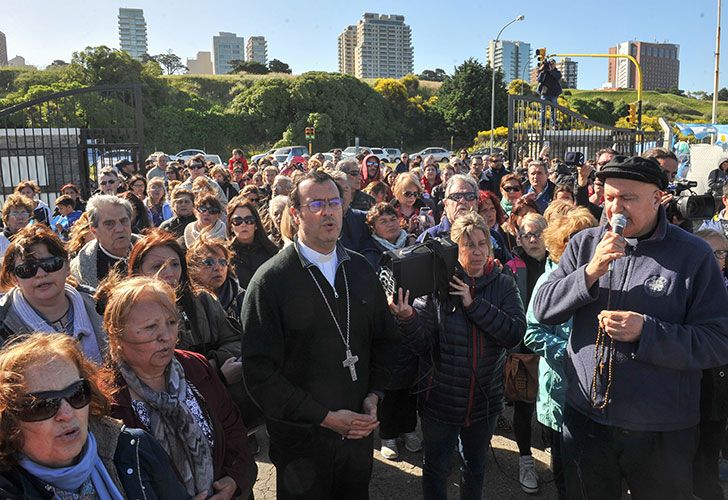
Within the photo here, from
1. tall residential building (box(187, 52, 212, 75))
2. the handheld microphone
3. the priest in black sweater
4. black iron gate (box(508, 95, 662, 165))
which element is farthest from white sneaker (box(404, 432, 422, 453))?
tall residential building (box(187, 52, 212, 75))

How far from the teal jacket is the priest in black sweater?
3.47 feet

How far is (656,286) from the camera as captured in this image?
2.53 m

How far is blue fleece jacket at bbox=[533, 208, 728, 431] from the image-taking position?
2418 millimetres

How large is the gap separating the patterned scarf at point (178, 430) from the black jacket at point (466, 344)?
4.09ft

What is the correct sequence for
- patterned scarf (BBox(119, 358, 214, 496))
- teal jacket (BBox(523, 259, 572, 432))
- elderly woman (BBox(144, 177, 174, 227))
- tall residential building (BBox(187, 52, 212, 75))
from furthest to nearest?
tall residential building (BBox(187, 52, 212, 75)) < elderly woman (BBox(144, 177, 174, 227)) < teal jacket (BBox(523, 259, 572, 432)) < patterned scarf (BBox(119, 358, 214, 496))

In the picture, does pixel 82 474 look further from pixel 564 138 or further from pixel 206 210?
pixel 564 138

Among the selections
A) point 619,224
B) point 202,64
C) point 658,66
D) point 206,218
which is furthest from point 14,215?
point 202,64

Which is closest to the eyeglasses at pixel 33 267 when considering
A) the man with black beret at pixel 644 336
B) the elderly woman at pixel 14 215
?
the man with black beret at pixel 644 336

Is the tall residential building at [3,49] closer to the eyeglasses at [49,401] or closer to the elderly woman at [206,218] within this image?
the elderly woman at [206,218]

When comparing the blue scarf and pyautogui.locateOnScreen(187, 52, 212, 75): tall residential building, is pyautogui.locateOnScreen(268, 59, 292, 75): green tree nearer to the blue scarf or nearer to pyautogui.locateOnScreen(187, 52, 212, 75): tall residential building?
the blue scarf

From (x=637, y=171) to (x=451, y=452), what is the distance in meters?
1.83

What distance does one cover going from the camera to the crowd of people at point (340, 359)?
2.04 metres

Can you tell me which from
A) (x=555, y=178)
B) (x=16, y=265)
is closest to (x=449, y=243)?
(x=16, y=265)

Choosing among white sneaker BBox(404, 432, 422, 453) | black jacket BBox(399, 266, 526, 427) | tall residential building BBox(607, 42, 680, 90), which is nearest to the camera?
black jacket BBox(399, 266, 526, 427)
